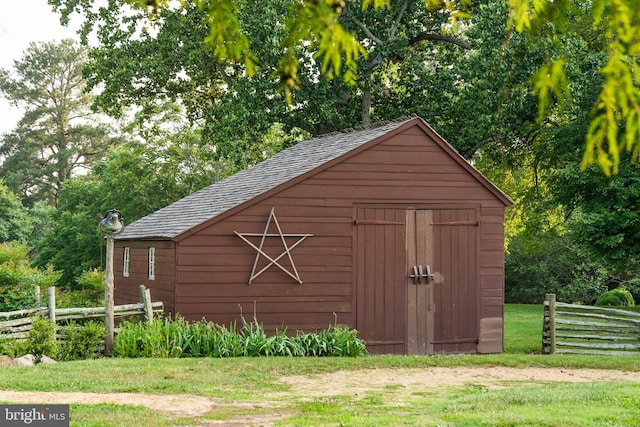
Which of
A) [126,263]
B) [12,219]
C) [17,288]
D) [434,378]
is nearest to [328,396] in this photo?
[434,378]

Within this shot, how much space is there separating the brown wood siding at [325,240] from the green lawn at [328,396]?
86.3 inches

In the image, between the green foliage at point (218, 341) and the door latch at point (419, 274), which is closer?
the green foliage at point (218, 341)

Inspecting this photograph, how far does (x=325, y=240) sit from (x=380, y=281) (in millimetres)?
1400

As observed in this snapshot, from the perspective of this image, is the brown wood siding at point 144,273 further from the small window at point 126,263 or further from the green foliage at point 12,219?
the green foliage at point 12,219

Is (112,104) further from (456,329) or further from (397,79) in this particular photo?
(456,329)

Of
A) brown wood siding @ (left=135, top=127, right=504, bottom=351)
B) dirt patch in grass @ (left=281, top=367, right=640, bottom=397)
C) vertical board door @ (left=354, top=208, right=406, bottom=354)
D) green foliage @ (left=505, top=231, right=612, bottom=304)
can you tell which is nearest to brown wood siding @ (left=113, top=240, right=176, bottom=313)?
brown wood siding @ (left=135, top=127, right=504, bottom=351)

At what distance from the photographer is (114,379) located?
1252 cm

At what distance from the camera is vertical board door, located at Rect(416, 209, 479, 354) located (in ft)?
59.9

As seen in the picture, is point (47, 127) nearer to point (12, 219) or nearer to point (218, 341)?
point (12, 219)

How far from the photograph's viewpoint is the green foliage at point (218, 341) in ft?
51.8

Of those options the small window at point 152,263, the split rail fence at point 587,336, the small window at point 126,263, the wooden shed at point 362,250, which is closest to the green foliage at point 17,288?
the small window at point 126,263

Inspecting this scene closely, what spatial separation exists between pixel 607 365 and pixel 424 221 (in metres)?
4.55

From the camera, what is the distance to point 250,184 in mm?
19781

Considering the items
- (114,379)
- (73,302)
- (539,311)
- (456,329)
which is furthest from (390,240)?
(539,311)
